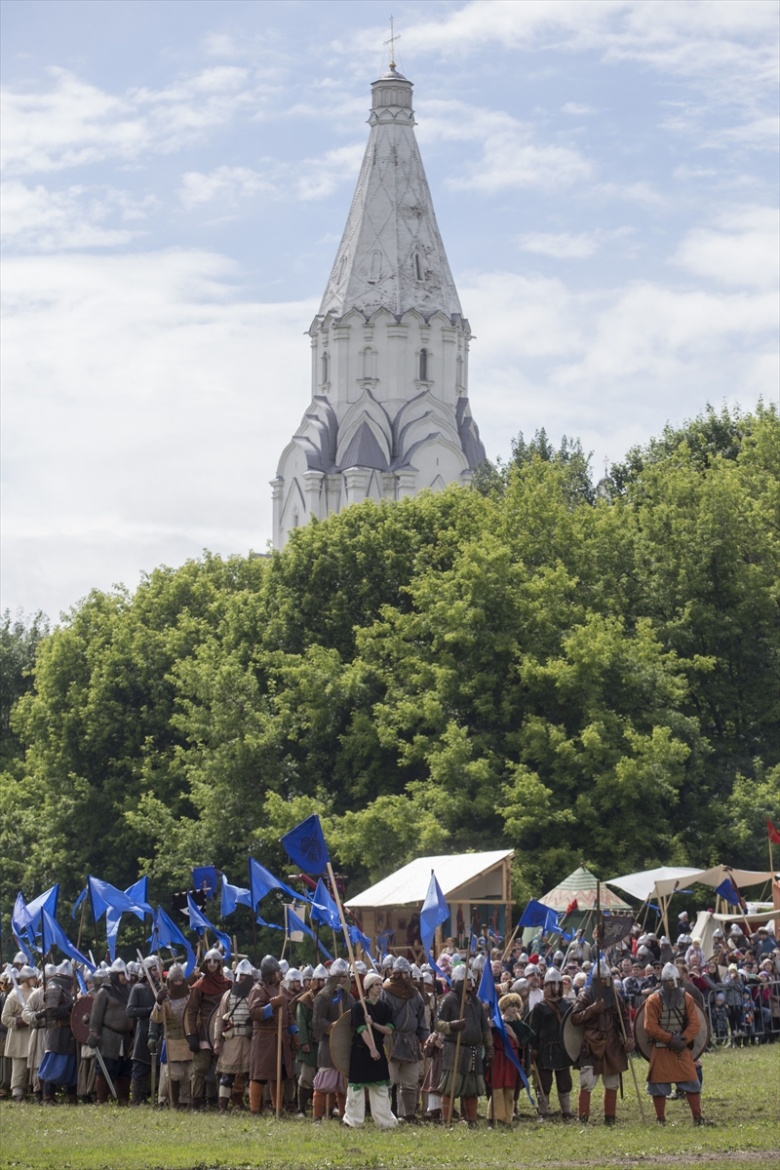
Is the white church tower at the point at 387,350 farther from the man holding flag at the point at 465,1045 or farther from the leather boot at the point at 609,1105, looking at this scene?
the leather boot at the point at 609,1105

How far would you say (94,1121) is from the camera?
20.3m

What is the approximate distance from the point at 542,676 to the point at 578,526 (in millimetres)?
6684

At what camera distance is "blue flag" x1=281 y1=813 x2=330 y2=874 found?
20.9 metres

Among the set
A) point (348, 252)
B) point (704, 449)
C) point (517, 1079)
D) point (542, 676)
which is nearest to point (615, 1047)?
point (517, 1079)

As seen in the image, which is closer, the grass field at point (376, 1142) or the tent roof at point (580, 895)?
the grass field at point (376, 1142)

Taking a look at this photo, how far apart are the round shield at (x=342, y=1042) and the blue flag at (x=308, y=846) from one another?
194cm

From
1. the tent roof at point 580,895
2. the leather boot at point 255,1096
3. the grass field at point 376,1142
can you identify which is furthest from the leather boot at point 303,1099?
the tent roof at point 580,895

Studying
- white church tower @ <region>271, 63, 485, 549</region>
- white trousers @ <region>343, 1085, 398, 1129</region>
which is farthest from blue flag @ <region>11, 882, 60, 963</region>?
white church tower @ <region>271, 63, 485, 549</region>

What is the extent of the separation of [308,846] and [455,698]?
73.5ft

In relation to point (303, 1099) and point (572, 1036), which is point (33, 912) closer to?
point (303, 1099)

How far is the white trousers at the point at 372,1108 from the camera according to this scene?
19266 mm

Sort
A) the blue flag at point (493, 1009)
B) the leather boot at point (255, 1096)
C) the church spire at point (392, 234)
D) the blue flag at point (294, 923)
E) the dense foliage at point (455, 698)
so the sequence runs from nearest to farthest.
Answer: the blue flag at point (493, 1009), the leather boot at point (255, 1096), the blue flag at point (294, 923), the dense foliage at point (455, 698), the church spire at point (392, 234)

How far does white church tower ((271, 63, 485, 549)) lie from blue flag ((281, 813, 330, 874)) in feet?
245

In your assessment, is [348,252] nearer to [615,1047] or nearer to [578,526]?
[578,526]
